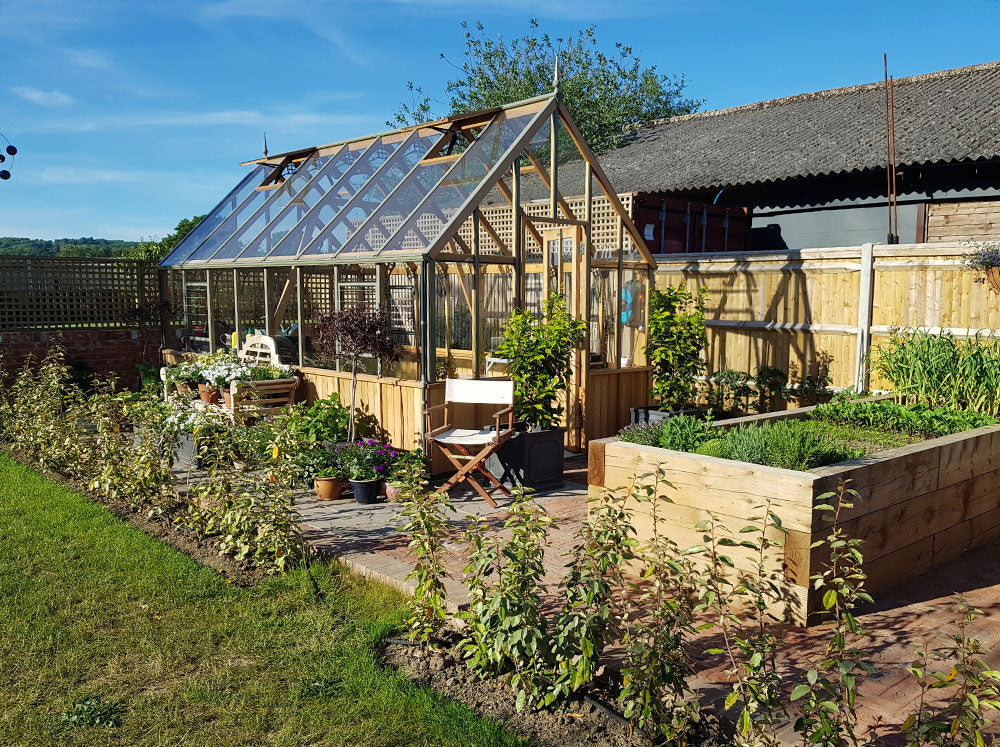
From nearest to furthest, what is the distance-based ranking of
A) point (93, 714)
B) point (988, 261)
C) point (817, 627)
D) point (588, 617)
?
point (588, 617)
point (93, 714)
point (817, 627)
point (988, 261)

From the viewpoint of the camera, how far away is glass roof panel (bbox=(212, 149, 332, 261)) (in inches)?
410

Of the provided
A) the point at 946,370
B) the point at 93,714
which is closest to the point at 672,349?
the point at 946,370

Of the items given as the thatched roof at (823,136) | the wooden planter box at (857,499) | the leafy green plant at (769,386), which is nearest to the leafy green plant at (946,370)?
the wooden planter box at (857,499)

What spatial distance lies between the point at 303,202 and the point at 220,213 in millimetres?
2441

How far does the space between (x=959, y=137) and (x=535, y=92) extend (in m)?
18.8

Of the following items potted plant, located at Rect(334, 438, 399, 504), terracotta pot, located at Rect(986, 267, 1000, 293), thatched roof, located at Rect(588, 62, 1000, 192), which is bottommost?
potted plant, located at Rect(334, 438, 399, 504)

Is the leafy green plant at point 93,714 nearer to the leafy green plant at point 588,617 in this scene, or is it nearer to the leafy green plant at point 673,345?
the leafy green plant at point 588,617

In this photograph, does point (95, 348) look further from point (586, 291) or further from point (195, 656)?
point (195, 656)

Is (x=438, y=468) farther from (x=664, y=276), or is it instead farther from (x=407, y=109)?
(x=407, y=109)

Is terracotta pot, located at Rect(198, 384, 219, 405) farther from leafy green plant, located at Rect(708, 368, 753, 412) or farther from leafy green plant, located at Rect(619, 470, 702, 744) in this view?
leafy green plant, located at Rect(619, 470, 702, 744)

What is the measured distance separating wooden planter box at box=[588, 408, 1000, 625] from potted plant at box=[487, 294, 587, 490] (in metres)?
1.83

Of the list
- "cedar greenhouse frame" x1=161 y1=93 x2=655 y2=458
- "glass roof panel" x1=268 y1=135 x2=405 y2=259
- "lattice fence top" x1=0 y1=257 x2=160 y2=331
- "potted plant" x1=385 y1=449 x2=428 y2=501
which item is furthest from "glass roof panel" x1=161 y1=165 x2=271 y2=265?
"potted plant" x1=385 y1=449 x2=428 y2=501

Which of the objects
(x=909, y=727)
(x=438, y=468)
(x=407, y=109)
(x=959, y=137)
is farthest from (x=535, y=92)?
(x=909, y=727)

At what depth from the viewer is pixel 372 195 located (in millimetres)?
8680
